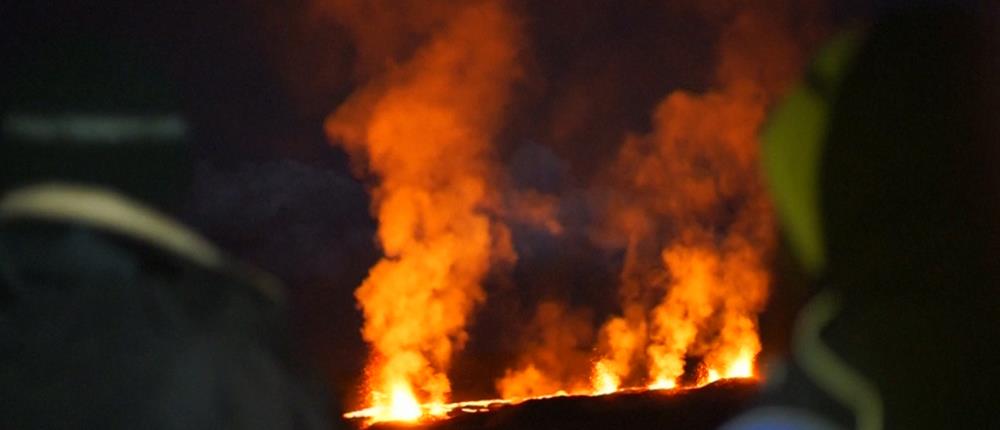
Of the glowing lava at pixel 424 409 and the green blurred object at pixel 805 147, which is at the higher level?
the glowing lava at pixel 424 409

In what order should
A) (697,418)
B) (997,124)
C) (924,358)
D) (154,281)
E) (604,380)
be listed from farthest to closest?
(604,380) → (697,418) → (154,281) → (997,124) → (924,358)

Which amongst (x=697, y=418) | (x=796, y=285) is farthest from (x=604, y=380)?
(x=796, y=285)

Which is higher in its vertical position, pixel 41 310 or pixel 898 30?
pixel 898 30

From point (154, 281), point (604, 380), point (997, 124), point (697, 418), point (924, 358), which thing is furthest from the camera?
point (604, 380)

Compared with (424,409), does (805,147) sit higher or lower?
lower

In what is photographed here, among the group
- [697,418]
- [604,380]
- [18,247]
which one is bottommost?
[18,247]

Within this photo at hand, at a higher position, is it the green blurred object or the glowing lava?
the glowing lava

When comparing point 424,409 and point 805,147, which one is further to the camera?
point 424,409

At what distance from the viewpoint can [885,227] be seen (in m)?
1.46

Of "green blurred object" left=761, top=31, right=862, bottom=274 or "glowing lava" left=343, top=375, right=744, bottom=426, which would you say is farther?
"glowing lava" left=343, top=375, right=744, bottom=426

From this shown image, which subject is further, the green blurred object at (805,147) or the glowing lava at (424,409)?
the glowing lava at (424,409)

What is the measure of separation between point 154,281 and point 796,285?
0.95 meters

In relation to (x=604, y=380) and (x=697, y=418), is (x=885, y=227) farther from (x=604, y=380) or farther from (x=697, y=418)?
(x=604, y=380)

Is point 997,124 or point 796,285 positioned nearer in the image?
point 997,124
